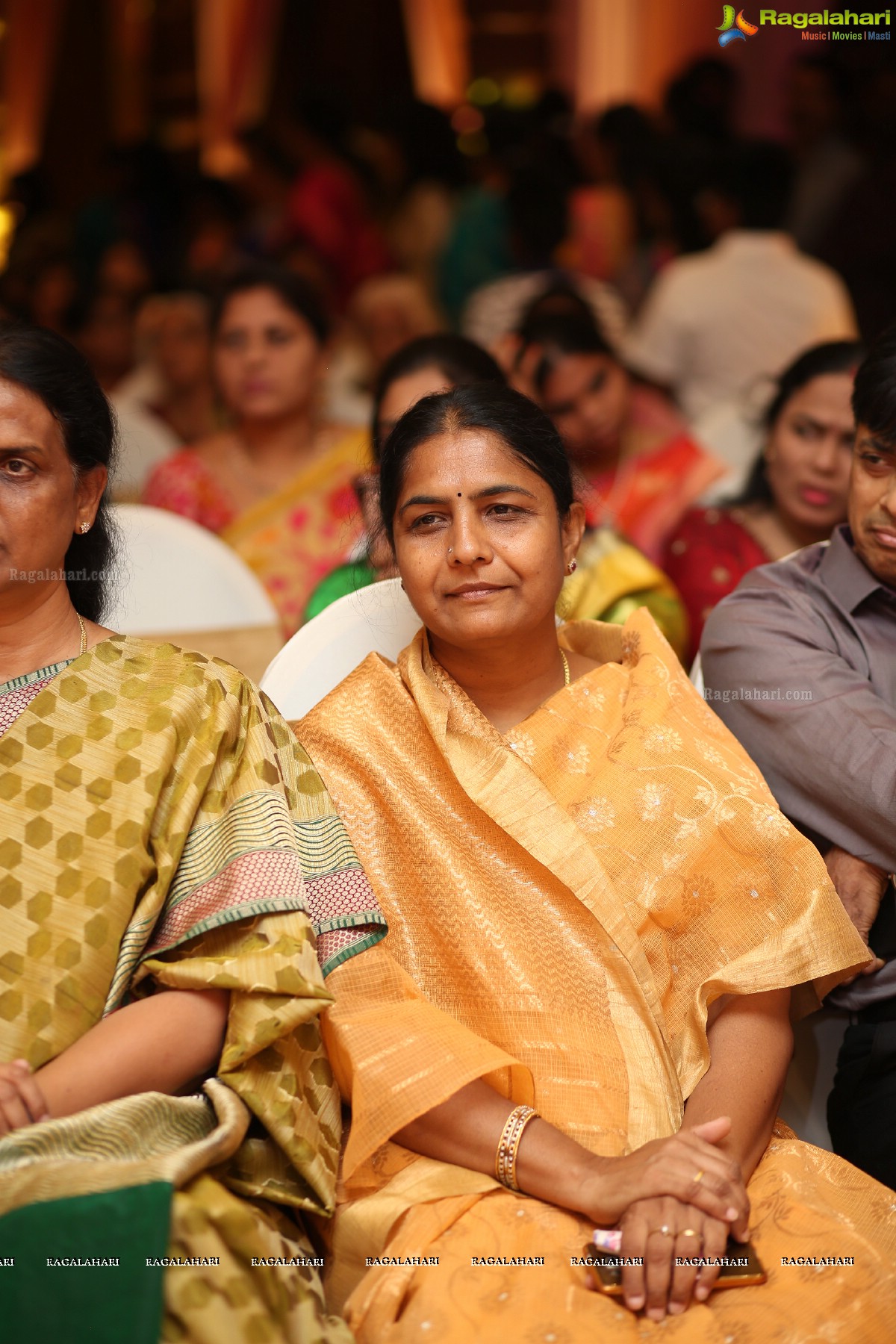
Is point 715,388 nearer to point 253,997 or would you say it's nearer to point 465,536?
point 465,536

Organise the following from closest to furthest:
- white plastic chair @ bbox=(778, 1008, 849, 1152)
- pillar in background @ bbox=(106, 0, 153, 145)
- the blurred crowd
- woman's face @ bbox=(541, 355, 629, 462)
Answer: white plastic chair @ bbox=(778, 1008, 849, 1152) < the blurred crowd < woman's face @ bbox=(541, 355, 629, 462) < pillar in background @ bbox=(106, 0, 153, 145)

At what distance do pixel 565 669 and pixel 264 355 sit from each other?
88.2 inches

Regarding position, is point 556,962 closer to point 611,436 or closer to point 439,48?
point 611,436

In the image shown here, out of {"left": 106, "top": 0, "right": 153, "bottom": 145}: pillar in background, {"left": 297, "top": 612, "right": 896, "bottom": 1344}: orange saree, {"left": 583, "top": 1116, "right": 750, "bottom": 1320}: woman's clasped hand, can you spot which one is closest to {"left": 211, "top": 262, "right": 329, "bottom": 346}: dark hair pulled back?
{"left": 297, "top": 612, "right": 896, "bottom": 1344}: orange saree

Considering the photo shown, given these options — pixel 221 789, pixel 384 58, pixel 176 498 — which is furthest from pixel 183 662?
pixel 384 58

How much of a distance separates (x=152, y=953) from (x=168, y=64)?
1288 centimetres

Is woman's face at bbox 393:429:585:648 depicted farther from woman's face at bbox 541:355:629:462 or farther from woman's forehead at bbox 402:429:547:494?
woman's face at bbox 541:355:629:462

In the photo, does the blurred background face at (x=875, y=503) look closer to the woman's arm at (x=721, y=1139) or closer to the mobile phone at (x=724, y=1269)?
the woman's arm at (x=721, y=1139)

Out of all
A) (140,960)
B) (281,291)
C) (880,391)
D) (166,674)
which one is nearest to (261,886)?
(140,960)

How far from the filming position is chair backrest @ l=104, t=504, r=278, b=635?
296 cm

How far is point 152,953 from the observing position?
5.74 ft

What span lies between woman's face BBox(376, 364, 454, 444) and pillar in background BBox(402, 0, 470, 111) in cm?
893

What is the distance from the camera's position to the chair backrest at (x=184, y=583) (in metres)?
2.96

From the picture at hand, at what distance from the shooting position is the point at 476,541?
1.98 meters
